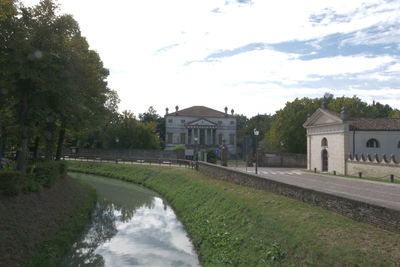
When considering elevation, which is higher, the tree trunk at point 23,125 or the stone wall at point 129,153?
the tree trunk at point 23,125

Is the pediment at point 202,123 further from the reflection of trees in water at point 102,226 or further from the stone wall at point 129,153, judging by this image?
the reflection of trees in water at point 102,226

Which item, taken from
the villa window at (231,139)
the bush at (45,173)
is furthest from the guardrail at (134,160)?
the villa window at (231,139)

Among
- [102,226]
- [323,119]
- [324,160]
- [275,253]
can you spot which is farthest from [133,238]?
[323,119]

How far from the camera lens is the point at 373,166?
29812 mm

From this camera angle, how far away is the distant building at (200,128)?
7444cm

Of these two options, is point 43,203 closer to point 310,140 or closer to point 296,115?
point 310,140

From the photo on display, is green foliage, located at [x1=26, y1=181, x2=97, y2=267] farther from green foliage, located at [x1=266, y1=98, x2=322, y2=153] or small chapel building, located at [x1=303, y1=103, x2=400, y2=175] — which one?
green foliage, located at [x1=266, y1=98, x2=322, y2=153]

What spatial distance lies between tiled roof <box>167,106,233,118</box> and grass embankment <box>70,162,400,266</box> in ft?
184

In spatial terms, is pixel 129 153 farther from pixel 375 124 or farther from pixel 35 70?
pixel 35 70

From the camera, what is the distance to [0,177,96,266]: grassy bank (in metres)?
10.9

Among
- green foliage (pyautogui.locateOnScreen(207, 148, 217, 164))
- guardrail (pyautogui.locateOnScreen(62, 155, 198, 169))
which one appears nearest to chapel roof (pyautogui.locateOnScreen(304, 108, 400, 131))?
green foliage (pyautogui.locateOnScreen(207, 148, 217, 164))

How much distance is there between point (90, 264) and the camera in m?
12.7

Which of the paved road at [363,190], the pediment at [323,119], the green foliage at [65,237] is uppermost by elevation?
the pediment at [323,119]

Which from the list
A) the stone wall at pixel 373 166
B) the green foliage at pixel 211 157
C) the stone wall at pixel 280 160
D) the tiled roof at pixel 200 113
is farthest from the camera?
the tiled roof at pixel 200 113
